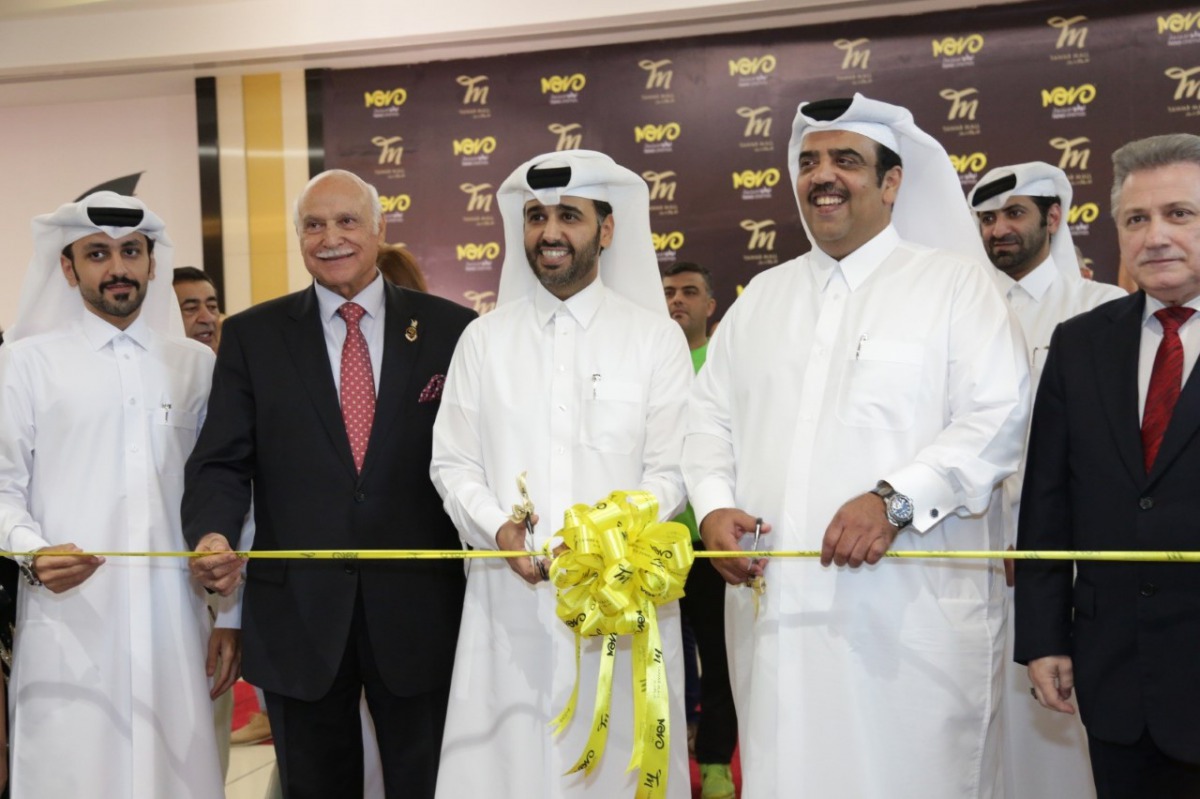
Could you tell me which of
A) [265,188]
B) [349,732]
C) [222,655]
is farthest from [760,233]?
[349,732]

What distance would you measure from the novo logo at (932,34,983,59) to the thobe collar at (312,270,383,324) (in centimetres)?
489

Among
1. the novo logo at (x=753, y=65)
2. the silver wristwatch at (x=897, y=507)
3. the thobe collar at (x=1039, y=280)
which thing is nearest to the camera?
the silver wristwatch at (x=897, y=507)

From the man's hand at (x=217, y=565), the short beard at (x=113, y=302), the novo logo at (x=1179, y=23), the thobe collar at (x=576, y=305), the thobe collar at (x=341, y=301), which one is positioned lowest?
the man's hand at (x=217, y=565)

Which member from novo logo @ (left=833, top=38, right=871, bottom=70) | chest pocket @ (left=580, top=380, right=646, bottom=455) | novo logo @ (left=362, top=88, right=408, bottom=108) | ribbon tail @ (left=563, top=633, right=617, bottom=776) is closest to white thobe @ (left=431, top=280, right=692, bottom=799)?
chest pocket @ (left=580, top=380, right=646, bottom=455)

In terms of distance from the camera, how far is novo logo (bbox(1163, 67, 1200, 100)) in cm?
682

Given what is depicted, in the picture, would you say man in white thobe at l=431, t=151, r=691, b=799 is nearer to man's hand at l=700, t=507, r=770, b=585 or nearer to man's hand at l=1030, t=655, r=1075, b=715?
man's hand at l=700, t=507, r=770, b=585

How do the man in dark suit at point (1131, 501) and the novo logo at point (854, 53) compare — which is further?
the novo logo at point (854, 53)

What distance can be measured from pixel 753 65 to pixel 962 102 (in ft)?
4.32

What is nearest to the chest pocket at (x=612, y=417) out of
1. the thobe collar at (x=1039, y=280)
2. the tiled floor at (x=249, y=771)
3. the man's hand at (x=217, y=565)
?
the man's hand at (x=217, y=565)

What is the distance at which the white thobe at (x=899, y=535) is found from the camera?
2.75m

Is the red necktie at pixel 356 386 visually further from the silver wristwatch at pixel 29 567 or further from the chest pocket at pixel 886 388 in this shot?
the chest pocket at pixel 886 388

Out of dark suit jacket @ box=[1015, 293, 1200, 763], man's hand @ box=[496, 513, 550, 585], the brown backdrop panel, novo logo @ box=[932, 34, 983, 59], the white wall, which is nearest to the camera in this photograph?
dark suit jacket @ box=[1015, 293, 1200, 763]

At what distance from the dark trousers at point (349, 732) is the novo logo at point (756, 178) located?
5.00m

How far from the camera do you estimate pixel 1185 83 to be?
22.4 feet
